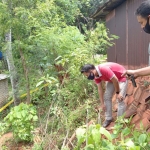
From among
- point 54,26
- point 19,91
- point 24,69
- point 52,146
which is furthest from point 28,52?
point 52,146

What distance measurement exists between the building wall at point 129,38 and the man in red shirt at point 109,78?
1338 mm

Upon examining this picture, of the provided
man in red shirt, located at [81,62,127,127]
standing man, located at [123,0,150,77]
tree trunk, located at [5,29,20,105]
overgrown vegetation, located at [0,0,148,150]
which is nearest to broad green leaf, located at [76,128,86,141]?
standing man, located at [123,0,150,77]

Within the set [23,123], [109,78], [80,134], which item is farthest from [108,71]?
[23,123]

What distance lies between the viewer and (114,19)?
23.2 feet

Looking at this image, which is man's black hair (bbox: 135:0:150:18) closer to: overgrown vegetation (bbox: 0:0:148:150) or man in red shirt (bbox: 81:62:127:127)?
man in red shirt (bbox: 81:62:127:127)

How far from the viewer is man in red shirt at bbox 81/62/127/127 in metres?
3.61

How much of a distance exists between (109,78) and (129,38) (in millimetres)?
2642

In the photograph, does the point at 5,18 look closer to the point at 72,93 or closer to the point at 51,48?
the point at 51,48

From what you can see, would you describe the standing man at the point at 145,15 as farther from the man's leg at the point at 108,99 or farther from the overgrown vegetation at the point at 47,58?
the overgrown vegetation at the point at 47,58

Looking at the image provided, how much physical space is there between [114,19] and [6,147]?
17.3 ft

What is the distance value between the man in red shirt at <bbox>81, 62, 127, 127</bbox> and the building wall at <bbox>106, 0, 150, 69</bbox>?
1.34 meters

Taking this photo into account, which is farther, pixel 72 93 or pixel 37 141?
pixel 72 93

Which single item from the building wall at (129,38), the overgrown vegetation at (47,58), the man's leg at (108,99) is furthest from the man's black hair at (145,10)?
the overgrown vegetation at (47,58)

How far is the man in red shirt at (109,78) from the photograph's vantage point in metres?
3.61
